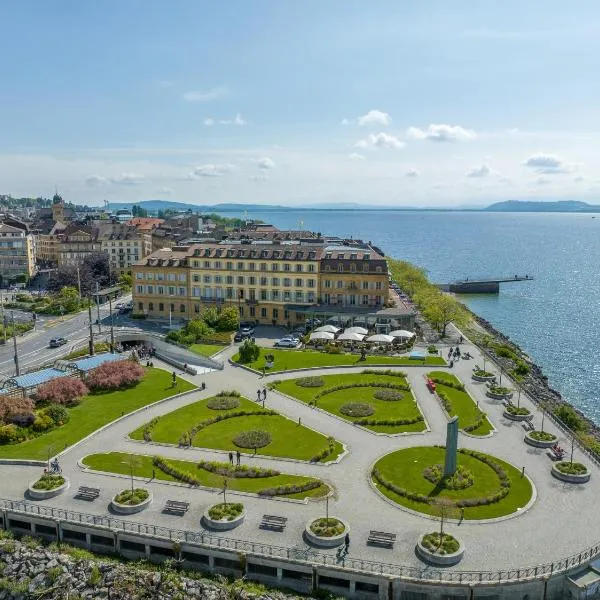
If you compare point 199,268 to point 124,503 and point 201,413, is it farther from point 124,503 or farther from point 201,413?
point 124,503

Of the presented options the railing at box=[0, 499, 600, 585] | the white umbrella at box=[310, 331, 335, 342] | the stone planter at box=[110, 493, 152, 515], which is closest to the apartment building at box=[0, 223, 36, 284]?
the white umbrella at box=[310, 331, 335, 342]

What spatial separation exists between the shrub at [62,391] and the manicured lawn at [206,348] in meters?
20.9

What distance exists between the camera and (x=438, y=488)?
44344 millimetres

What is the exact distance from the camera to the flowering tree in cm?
5516

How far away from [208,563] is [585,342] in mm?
94113

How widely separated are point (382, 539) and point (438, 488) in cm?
856

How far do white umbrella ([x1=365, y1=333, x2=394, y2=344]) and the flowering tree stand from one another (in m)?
46.8

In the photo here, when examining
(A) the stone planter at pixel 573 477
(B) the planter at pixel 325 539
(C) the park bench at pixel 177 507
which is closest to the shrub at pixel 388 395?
(A) the stone planter at pixel 573 477

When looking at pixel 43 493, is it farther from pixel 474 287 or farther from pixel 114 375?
pixel 474 287

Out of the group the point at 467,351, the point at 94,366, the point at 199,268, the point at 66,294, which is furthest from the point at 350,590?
the point at 66,294

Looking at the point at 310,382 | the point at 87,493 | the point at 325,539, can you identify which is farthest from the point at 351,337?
the point at 325,539

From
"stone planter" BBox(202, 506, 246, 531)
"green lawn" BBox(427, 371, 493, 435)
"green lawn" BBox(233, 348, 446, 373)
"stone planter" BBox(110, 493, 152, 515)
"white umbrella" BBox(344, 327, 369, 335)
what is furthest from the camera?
"white umbrella" BBox(344, 327, 369, 335)

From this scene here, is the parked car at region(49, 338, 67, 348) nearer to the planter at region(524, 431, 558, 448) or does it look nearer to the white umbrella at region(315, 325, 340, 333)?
the white umbrella at region(315, 325, 340, 333)

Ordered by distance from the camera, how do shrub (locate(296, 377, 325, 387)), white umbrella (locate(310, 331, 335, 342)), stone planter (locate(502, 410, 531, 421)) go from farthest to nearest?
white umbrella (locate(310, 331, 335, 342))
shrub (locate(296, 377, 325, 387))
stone planter (locate(502, 410, 531, 421))
